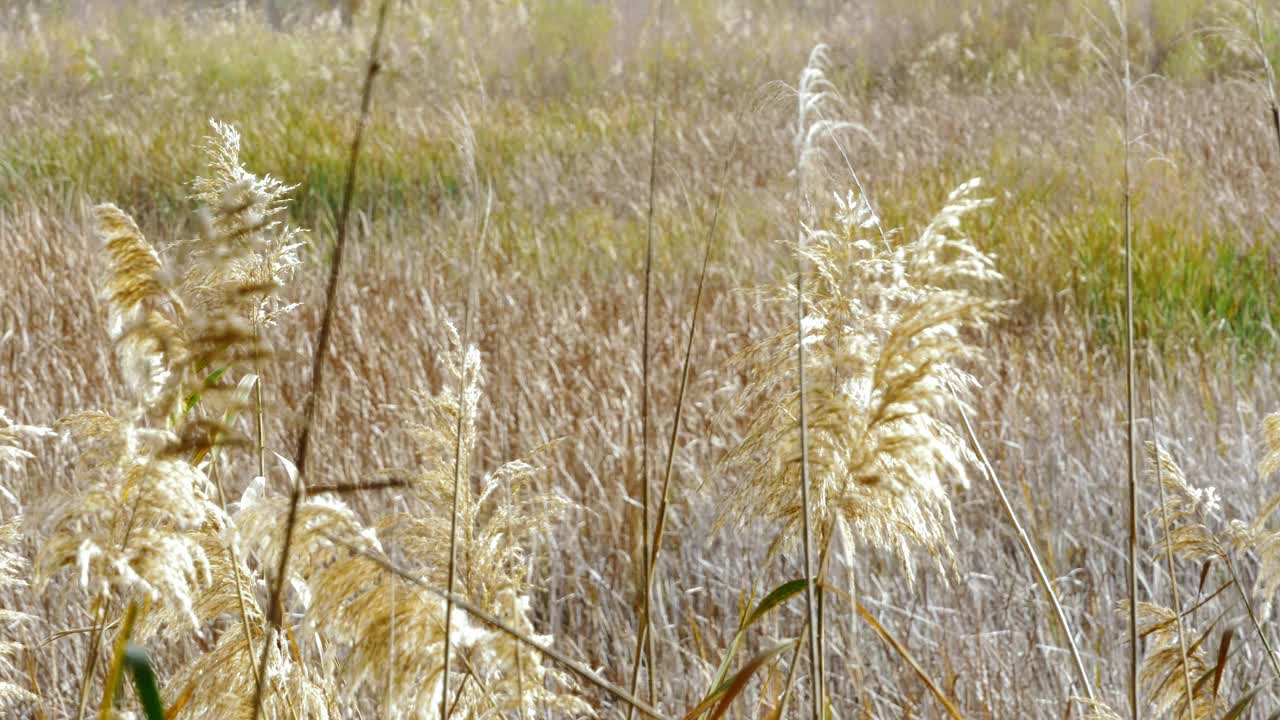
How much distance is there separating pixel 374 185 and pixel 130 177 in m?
1.32

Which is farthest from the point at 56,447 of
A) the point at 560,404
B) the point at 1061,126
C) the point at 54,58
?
the point at 54,58

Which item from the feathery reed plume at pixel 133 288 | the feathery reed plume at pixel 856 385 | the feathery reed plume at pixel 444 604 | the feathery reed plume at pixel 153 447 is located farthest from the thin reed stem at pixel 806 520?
the feathery reed plume at pixel 133 288

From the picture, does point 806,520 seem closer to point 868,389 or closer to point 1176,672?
point 868,389

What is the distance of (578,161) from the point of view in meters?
6.93

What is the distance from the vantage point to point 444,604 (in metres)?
0.94

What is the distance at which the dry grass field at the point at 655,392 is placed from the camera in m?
0.92

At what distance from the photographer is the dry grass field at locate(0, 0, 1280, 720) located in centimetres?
92

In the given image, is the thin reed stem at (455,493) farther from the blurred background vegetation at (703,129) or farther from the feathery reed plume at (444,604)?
the blurred background vegetation at (703,129)

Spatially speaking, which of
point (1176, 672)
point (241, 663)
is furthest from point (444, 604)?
point (1176, 672)

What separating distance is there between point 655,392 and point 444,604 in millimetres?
2566

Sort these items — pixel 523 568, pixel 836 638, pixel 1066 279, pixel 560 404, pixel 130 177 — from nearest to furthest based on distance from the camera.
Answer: pixel 523 568
pixel 836 638
pixel 560 404
pixel 1066 279
pixel 130 177

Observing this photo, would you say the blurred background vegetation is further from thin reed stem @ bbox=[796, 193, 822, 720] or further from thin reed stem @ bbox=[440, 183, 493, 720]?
thin reed stem @ bbox=[796, 193, 822, 720]

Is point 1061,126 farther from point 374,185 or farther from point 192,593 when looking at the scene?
point 192,593

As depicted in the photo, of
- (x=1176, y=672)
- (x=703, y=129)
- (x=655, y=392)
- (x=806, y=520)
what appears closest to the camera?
(x=806, y=520)
